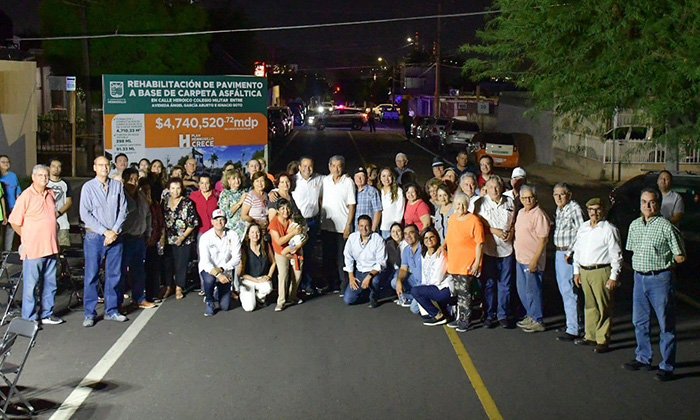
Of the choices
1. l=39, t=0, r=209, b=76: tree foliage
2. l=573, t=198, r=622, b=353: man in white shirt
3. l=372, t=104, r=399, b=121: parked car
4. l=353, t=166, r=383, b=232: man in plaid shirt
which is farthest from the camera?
l=372, t=104, r=399, b=121: parked car

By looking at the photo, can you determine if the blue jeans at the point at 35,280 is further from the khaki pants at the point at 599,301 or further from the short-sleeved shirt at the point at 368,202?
the khaki pants at the point at 599,301

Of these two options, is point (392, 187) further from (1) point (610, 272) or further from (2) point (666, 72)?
(2) point (666, 72)

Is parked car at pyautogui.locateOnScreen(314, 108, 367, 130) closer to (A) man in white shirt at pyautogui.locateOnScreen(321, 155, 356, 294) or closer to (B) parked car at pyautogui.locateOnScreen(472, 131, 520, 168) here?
(B) parked car at pyautogui.locateOnScreen(472, 131, 520, 168)

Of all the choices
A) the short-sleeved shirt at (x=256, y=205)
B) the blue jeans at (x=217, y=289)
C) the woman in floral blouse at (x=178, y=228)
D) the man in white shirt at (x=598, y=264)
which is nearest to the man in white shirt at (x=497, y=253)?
the man in white shirt at (x=598, y=264)

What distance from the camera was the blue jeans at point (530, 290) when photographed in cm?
904

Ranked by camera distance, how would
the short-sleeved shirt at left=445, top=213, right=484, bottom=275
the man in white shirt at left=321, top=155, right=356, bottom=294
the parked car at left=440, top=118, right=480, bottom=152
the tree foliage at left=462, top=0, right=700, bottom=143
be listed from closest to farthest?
the short-sleeved shirt at left=445, top=213, right=484, bottom=275, the man in white shirt at left=321, top=155, right=356, bottom=294, the tree foliage at left=462, top=0, right=700, bottom=143, the parked car at left=440, top=118, right=480, bottom=152

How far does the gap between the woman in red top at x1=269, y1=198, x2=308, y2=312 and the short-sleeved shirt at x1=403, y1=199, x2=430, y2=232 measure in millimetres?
1512

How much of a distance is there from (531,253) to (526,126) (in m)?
30.5

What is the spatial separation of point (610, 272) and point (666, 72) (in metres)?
4.68

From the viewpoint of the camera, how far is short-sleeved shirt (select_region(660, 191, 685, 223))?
10.5 m

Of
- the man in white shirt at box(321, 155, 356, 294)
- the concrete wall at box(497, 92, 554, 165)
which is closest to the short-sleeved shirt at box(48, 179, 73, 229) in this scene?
the man in white shirt at box(321, 155, 356, 294)

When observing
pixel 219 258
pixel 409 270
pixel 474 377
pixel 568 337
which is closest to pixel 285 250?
pixel 219 258

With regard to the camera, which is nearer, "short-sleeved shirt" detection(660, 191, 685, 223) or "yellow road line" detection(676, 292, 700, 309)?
"yellow road line" detection(676, 292, 700, 309)

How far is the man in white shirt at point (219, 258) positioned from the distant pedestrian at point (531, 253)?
11.5 feet
